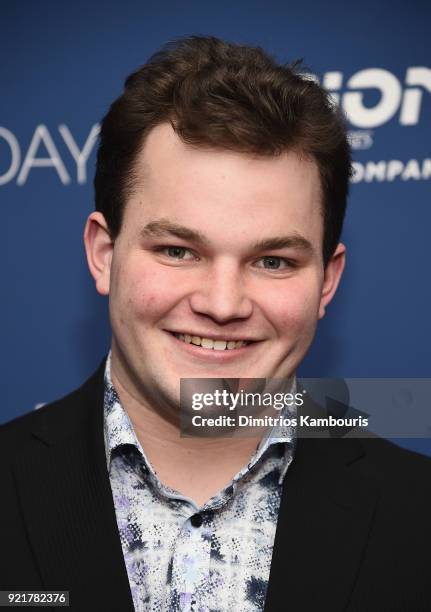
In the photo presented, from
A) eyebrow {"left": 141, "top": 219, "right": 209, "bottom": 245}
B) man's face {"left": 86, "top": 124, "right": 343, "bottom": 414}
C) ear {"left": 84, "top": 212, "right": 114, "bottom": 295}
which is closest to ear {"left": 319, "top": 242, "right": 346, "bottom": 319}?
man's face {"left": 86, "top": 124, "right": 343, "bottom": 414}

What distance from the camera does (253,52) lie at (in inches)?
87.2

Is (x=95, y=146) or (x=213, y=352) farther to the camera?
(x=95, y=146)

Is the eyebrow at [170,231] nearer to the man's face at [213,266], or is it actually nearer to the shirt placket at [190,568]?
the man's face at [213,266]

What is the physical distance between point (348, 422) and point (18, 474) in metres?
1.03

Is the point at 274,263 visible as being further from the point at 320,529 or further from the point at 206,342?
the point at 320,529

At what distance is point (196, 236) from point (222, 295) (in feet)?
0.53

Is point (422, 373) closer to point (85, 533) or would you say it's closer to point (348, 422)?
point (348, 422)

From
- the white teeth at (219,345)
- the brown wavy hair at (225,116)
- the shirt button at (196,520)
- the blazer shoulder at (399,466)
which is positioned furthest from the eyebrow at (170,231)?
the blazer shoulder at (399,466)

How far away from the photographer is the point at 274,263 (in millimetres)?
1998

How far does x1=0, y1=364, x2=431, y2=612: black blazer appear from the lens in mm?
1818

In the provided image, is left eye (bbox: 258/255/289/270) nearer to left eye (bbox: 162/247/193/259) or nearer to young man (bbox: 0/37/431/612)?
young man (bbox: 0/37/431/612)

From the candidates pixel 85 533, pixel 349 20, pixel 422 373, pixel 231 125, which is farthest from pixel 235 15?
pixel 85 533

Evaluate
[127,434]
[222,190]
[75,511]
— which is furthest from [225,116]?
[75,511]

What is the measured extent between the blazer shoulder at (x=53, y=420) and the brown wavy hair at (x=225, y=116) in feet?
1.50
